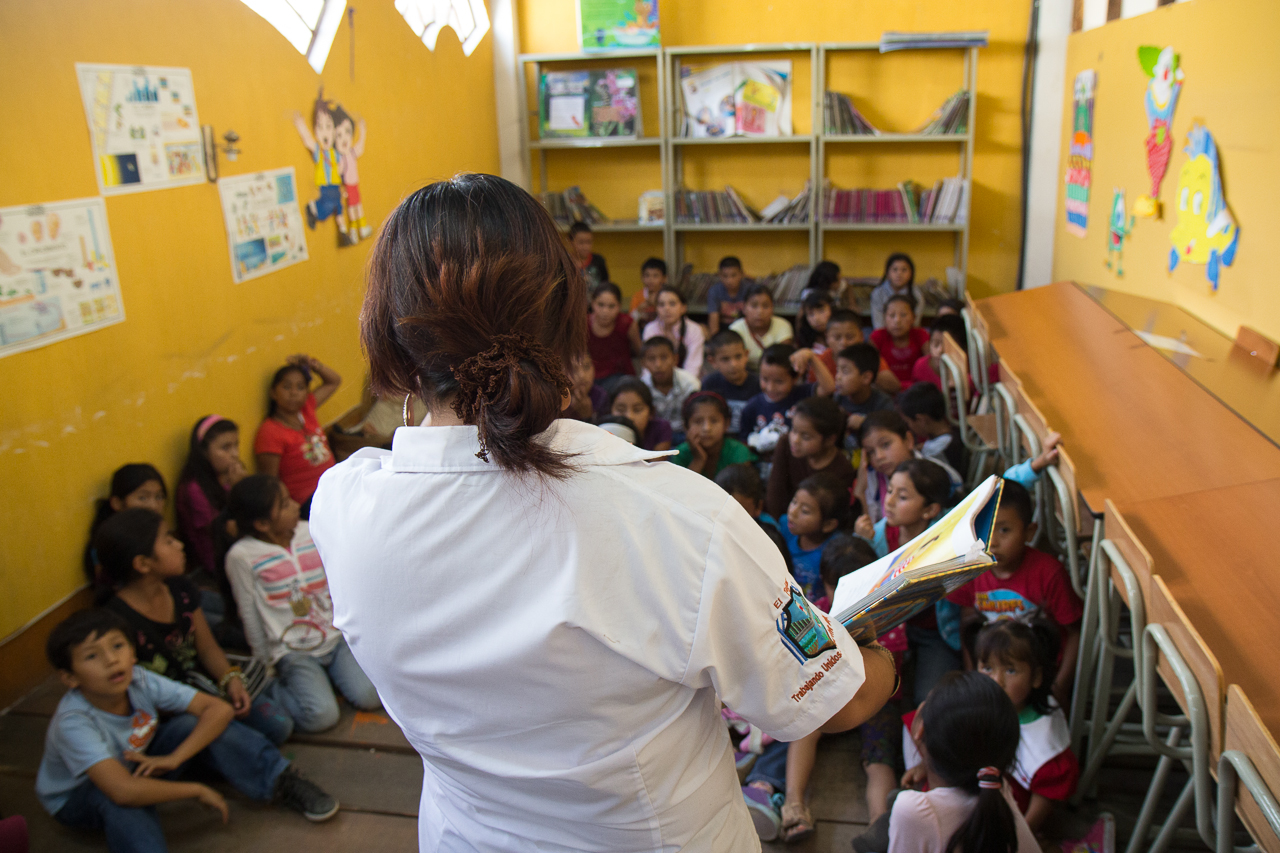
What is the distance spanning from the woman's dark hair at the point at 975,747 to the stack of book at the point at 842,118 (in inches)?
181

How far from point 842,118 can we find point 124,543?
4.67m

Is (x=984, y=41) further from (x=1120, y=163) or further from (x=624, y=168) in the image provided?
(x=624, y=168)

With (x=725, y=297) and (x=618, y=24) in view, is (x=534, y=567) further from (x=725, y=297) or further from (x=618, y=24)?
→ (x=618, y=24)

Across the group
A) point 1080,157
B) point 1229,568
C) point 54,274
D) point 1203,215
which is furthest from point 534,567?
point 1080,157

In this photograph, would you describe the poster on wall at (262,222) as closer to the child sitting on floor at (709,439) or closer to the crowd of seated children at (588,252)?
the child sitting on floor at (709,439)

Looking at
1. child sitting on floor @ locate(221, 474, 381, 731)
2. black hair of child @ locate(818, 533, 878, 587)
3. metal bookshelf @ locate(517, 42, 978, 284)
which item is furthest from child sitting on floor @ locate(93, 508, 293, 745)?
metal bookshelf @ locate(517, 42, 978, 284)

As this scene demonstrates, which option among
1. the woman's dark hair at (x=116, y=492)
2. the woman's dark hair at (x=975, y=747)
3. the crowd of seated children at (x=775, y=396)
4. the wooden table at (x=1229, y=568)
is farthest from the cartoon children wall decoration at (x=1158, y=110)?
the woman's dark hair at (x=116, y=492)

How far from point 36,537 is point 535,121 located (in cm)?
444

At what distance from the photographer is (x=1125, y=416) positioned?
242cm

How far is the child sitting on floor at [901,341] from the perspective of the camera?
4262 mm

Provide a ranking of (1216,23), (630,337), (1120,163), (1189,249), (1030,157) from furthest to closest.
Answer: (1030,157), (630,337), (1120,163), (1189,249), (1216,23)

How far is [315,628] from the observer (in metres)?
2.54

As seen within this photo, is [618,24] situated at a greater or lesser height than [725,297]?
greater

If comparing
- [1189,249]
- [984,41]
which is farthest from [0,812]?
[984,41]
